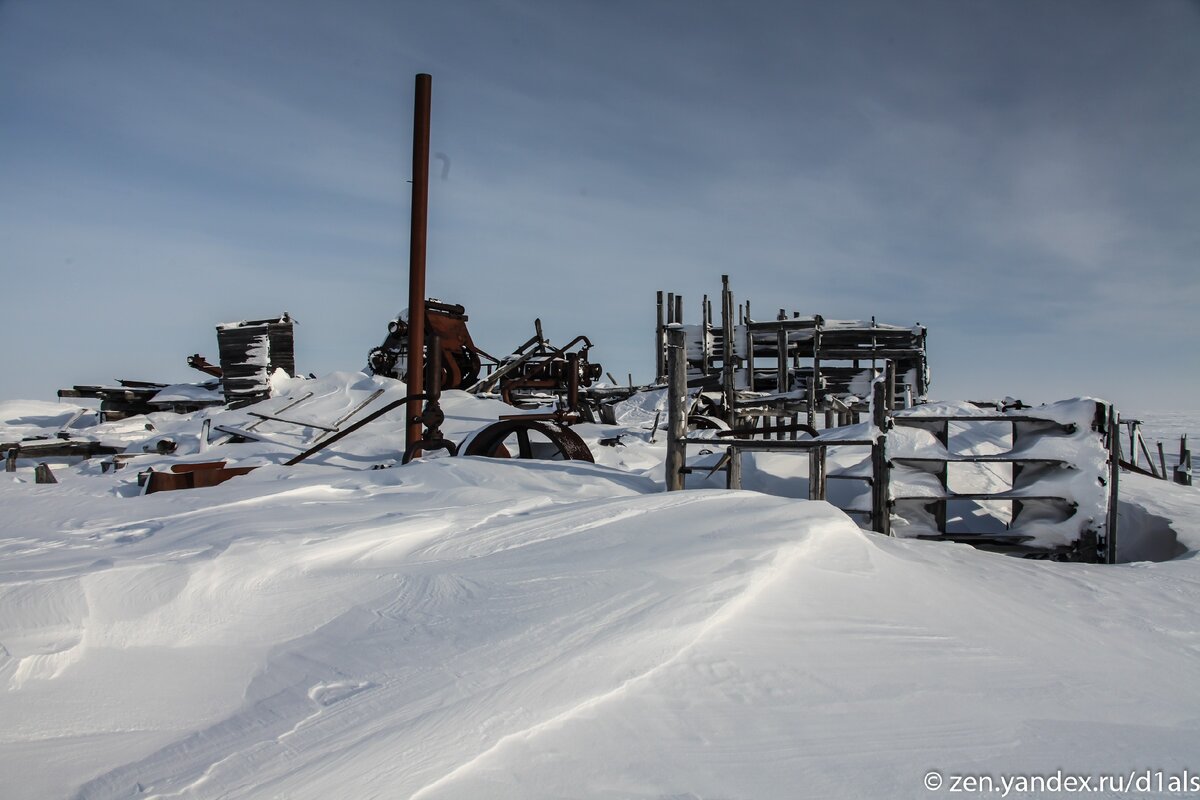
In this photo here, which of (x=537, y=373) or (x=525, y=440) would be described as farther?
(x=537, y=373)

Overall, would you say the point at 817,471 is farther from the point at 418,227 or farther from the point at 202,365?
the point at 202,365

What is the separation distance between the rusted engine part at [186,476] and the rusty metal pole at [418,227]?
2710 mm

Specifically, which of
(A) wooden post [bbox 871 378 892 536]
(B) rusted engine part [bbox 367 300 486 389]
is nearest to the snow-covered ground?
(A) wooden post [bbox 871 378 892 536]

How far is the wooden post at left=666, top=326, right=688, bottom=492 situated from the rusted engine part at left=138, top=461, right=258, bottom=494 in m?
5.06

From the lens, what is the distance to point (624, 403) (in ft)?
81.2

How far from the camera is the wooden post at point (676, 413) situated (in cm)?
758

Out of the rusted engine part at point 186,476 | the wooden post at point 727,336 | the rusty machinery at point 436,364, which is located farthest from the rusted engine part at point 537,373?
the rusted engine part at point 186,476

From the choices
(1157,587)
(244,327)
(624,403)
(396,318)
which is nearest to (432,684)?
(1157,587)

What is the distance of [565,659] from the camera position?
285 cm

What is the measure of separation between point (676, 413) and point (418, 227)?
20.6ft

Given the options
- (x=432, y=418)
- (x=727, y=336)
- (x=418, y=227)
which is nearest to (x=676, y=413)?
(x=432, y=418)

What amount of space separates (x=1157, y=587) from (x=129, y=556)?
576 cm

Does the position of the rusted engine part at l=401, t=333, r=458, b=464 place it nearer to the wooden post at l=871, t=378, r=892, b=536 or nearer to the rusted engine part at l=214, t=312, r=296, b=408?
the wooden post at l=871, t=378, r=892, b=536

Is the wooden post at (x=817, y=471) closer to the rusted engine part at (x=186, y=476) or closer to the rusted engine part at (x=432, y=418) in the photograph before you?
the rusted engine part at (x=432, y=418)
